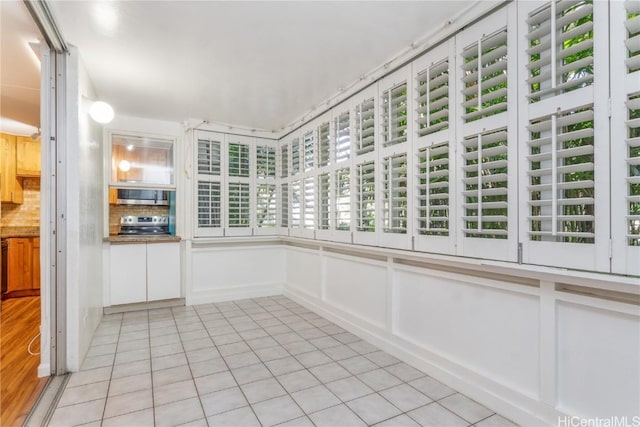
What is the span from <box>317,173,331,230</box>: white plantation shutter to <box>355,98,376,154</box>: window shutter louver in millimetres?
706

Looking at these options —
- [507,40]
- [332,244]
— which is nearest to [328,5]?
[507,40]

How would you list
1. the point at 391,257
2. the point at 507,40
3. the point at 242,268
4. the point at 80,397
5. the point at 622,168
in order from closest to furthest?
1. the point at 622,168
2. the point at 507,40
3. the point at 80,397
4. the point at 391,257
5. the point at 242,268

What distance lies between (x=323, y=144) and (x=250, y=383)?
103 inches

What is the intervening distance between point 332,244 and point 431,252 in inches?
55.9

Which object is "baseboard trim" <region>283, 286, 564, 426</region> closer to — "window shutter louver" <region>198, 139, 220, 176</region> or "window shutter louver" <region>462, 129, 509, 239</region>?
"window shutter louver" <region>462, 129, 509, 239</region>

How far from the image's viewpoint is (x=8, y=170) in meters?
4.82

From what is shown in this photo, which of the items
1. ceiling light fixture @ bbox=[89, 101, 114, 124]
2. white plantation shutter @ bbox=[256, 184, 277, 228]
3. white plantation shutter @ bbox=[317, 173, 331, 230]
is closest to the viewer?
ceiling light fixture @ bbox=[89, 101, 114, 124]

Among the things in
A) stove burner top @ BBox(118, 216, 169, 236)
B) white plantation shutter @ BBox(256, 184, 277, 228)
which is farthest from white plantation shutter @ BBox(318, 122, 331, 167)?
stove burner top @ BBox(118, 216, 169, 236)

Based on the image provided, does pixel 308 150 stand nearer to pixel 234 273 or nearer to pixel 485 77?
pixel 234 273

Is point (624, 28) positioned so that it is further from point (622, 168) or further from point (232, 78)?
point (232, 78)

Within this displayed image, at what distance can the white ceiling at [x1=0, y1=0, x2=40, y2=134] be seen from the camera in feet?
7.14

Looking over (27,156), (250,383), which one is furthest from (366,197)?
(27,156)

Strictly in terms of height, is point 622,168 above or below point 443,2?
below

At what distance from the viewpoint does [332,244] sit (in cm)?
361
